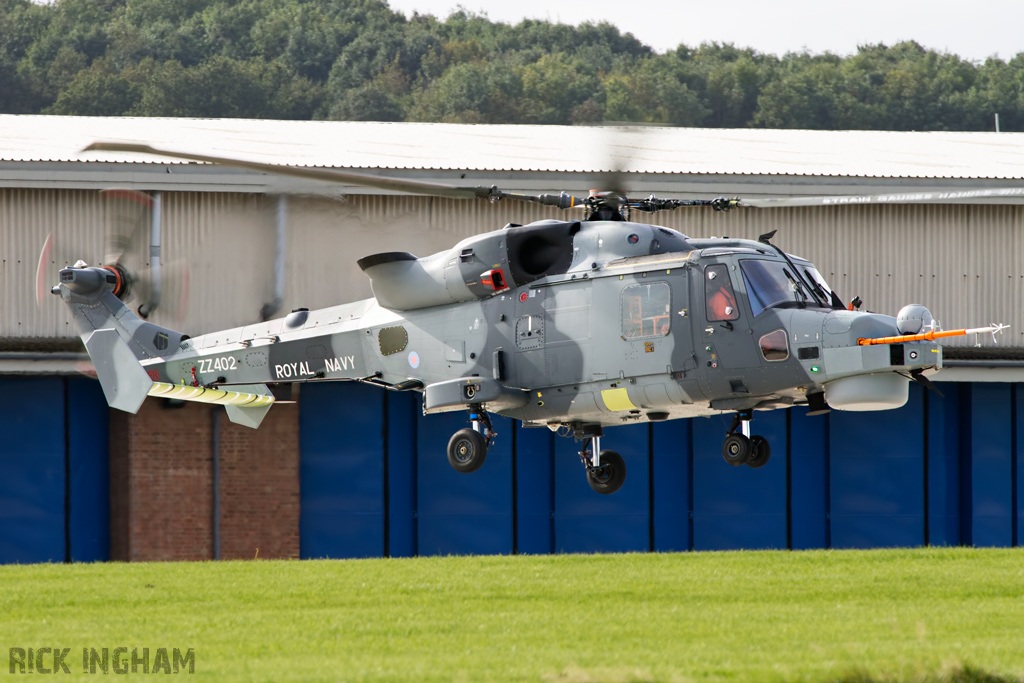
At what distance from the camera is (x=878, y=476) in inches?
993

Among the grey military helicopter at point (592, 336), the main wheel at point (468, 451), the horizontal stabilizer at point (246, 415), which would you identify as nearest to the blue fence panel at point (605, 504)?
the grey military helicopter at point (592, 336)

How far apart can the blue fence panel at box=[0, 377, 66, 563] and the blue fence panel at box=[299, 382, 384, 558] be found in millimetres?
4441

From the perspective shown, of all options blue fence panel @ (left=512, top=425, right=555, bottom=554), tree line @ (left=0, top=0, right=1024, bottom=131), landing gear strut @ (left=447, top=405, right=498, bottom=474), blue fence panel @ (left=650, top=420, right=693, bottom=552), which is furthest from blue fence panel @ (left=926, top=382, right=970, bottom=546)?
tree line @ (left=0, top=0, right=1024, bottom=131)

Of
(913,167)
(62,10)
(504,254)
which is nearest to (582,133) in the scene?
(913,167)

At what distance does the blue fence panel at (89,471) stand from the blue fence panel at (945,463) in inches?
608

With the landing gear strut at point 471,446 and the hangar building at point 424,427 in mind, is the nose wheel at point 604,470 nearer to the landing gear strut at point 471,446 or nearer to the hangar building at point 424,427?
the landing gear strut at point 471,446

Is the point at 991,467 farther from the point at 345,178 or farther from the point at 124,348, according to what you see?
the point at 124,348

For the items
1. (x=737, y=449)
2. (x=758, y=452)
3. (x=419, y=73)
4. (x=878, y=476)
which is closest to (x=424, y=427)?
(x=878, y=476)

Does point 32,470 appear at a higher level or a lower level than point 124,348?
lower

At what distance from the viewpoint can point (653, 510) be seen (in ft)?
81.8

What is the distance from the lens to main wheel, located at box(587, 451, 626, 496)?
17.7 m

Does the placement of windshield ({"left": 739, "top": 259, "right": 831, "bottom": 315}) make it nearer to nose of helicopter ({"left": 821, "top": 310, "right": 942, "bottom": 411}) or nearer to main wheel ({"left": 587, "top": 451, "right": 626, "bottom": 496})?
nose of helicopter ({"left": 821, "top": 310, "right": 942, "bottom": 411})

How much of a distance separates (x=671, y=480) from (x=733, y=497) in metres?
1.19

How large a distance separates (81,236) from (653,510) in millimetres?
11639
